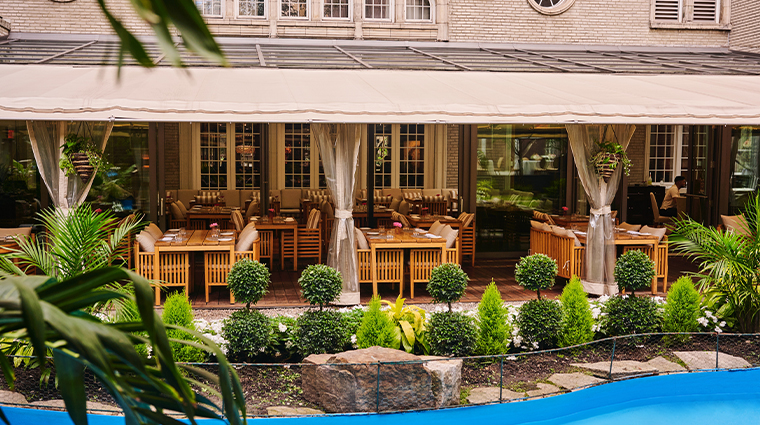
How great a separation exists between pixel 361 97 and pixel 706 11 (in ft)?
30.0

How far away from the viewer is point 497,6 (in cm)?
1272

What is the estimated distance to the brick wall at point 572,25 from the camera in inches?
500

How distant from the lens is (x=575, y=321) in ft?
20.5

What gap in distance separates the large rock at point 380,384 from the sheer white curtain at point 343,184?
293 centimetres

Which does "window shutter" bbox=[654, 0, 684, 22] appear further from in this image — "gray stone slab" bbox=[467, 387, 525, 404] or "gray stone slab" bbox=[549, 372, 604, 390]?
"gray stone slab" bbox=[467, 387, 525, 404]

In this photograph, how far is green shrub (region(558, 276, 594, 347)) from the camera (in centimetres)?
625

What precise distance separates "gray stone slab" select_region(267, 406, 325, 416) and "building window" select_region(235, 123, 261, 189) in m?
11.9

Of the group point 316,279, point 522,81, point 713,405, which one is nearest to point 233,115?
point 316,279

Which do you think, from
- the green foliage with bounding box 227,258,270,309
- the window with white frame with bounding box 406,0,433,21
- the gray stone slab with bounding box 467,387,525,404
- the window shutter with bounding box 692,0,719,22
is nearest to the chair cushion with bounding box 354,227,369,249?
the green foliage with bounding box 227,258,270,309

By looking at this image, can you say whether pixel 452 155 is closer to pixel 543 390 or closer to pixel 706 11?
pixel 706 11

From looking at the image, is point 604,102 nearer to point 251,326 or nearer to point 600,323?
point 600,323

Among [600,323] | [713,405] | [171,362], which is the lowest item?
[713,405]

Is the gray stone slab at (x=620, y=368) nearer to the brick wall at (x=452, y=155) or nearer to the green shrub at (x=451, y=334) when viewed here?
the green shrub at (x=451, y=334)

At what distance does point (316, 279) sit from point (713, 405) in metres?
3.61
